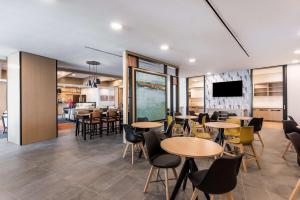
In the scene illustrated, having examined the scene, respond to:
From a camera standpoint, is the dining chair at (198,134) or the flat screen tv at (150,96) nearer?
the dining chair at (198,134)

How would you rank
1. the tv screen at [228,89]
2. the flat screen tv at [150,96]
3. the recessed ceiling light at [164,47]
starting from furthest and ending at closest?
the tv screen at [228,89]
the flat screen tv at [150,96]
the recessed ceiling light at [164,47]

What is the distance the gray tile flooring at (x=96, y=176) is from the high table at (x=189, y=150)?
1.29ft

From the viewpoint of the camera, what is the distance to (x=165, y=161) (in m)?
2.16

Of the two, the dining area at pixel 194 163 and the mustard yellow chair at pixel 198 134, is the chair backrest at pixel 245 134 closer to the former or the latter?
the dining area at pixel 194 163

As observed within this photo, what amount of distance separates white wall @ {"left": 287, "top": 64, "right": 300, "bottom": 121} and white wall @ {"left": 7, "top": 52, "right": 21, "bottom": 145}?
10.2 metres

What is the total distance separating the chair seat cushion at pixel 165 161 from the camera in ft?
6.73

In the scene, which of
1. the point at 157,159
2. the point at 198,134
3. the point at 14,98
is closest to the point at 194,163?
the point at 157,159

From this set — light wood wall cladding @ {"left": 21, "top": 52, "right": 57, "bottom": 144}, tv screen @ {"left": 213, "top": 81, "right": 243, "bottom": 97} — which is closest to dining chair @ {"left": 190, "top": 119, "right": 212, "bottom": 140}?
light wood wall cladding @ {"left": 21, "top": 52, "right": 57, "bottom": 144}

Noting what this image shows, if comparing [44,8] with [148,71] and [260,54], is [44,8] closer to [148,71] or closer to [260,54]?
[148,71]

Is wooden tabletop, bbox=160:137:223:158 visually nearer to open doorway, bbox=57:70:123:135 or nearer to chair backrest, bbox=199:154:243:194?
chair backrest, bbox=199:154:243:194

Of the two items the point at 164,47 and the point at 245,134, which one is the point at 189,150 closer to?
the point at 245,134

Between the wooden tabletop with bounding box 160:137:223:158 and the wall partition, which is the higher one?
the wall partition

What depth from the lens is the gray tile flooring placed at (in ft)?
7.20

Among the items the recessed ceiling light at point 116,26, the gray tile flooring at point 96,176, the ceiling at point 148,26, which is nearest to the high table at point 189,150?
the gray tile flooring at point 96,176
